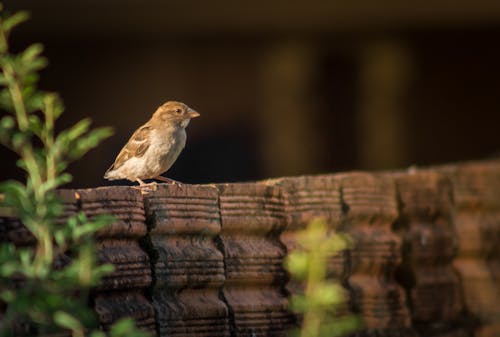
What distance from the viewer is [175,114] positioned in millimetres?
8930

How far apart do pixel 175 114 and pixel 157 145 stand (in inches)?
12.2

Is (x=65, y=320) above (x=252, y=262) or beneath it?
beneath

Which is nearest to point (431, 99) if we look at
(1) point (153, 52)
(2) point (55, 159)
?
(1) point (153, 52)

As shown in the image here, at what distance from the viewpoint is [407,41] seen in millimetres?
23438

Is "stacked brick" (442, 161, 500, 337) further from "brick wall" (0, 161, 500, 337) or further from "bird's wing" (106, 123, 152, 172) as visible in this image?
"bird's wing" (106, 123, 152, 172)

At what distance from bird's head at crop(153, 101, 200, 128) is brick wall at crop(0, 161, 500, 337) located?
1418 millimetres

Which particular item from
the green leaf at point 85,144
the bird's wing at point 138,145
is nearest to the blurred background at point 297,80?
the bird's wing at point 138,145

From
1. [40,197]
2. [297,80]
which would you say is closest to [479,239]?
[40,197]

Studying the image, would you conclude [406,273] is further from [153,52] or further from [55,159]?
[153,52]

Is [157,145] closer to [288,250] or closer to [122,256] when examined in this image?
[288,250]

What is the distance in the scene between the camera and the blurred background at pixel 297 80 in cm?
2134

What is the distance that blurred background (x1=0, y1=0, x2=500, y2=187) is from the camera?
21.3m

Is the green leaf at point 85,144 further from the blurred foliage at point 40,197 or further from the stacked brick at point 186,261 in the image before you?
the stacked brick at point 186,261

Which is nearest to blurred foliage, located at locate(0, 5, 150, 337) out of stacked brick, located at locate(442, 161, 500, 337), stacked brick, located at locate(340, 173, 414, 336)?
stacked brick, located at locate(340, 173, 414, 336)
